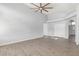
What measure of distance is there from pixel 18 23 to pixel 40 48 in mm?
626

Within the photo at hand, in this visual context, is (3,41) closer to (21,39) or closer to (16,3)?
(21,39)

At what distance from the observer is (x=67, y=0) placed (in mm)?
2410

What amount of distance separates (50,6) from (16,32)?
80 centimetres

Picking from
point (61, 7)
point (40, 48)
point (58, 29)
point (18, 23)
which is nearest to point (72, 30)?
point (58, 29)

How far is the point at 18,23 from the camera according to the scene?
2.49 meters

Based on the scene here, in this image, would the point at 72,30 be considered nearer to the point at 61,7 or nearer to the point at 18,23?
the point at 61,7

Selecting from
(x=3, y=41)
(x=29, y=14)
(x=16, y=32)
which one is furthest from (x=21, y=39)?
(x=29, y=14)

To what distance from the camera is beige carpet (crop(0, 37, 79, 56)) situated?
2.41m

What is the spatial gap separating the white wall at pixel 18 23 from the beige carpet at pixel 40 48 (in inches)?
4.8

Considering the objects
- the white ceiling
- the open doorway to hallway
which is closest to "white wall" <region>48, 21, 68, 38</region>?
the open doorway to hallway

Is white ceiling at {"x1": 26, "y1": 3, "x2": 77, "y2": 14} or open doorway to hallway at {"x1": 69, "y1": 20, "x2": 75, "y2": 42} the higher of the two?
white ceiling at {"x1": 26, "y1": 3, "x2": 77, "y2": 14}

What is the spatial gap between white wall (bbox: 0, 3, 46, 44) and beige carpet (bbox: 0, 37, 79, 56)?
0.12 m

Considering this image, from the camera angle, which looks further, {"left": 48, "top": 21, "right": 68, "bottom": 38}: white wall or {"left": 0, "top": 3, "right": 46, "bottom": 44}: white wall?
{"left": 48, "top": 21, "right": 68, "bottom": 38}: white wall

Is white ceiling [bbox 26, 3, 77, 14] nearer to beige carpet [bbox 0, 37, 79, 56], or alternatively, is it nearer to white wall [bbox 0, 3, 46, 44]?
white wall [bbox 0, 3, 46, 44]
